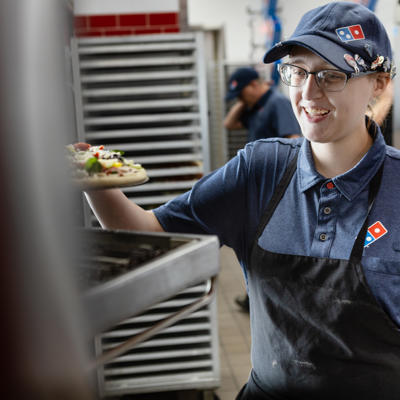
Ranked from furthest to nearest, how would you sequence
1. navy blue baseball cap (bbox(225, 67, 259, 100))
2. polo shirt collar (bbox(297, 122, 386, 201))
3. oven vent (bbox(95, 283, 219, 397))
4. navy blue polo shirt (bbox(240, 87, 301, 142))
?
navy blue baseball cap (bbox(225, 67, 259, 100)) < navy blue polo shirt (bbox(240, 87, 301, 142)) < oven vent (bbox(95, 283, 219, 397)) < polo shirt collar (bbox(297, 122, 386, 201))

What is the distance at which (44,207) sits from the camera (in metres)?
0.48

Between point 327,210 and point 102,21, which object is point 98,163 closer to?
point 327,210

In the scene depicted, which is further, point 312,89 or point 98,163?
point 312,89

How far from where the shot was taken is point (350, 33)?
4.47ft

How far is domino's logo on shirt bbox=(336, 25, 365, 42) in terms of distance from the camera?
53.1 inches

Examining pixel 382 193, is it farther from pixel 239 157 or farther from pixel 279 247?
pixel 239 157

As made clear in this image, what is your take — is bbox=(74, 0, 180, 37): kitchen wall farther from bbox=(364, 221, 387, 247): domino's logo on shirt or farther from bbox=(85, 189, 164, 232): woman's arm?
bbox=(364, 221, 387, 247): domino's logo on shirt

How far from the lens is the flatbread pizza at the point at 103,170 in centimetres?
99

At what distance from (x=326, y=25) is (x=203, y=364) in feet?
6.77

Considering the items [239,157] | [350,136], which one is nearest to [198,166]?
[239,157]

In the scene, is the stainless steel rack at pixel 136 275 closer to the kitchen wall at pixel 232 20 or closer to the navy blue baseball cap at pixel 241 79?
the navy blue baseball cap at pixel 241 79

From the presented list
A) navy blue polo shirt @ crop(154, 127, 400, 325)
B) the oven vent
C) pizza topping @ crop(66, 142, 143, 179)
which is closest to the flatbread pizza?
pizza topping @ crop(66, 142, 143, 179)

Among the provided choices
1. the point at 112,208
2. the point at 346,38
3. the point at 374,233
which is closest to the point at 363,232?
the point at 374,233

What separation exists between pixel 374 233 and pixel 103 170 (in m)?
0.70
